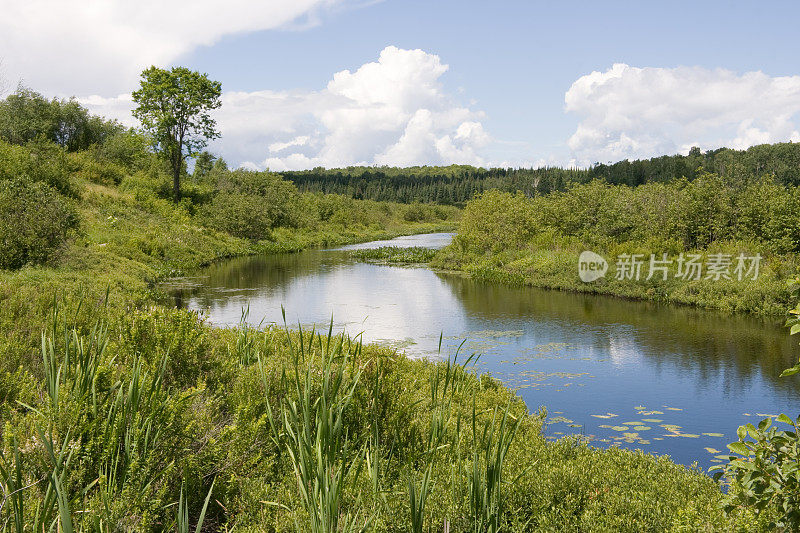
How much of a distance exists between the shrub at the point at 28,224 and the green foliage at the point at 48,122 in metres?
20.4

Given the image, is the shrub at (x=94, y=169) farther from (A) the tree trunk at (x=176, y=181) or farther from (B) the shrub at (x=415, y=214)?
(B) the shrub at (x=415, y=214)

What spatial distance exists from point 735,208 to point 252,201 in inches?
1343

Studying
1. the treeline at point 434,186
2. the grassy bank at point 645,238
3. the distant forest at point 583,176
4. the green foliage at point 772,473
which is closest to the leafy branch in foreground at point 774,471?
the green foliage at point 772,473

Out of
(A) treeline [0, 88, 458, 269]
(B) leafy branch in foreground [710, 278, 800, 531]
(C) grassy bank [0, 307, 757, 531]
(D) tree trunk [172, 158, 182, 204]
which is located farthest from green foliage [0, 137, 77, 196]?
(B) leafy branch in foreground [710, 278, 800, 531]

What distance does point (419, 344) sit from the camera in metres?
13.9

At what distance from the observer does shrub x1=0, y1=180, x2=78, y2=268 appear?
14.5 m

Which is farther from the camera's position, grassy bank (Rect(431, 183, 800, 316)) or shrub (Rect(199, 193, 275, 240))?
shrub (Rect(199, 193, 275, 240))

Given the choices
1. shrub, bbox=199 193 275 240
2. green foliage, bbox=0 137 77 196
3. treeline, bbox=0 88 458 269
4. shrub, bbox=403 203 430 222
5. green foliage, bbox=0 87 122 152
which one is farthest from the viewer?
shrub, bbox=403 203 430 222

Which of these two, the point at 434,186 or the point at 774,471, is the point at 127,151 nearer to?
the point at 774,471

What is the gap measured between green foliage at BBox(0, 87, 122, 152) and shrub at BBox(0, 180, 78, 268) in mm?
20436

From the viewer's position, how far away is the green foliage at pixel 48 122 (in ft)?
108

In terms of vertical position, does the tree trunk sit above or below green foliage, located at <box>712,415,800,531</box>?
above

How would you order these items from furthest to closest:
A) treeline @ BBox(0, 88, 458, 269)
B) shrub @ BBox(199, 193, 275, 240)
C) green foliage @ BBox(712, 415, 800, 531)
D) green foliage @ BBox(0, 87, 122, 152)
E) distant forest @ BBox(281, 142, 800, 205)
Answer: distant forest @ BBox(281, 142, 800, 205) → shrub @ BBox(199, 193, 275, 240) → green foliage @ BBox(0, 87, 122, 152) → treeline @ BBox(0, 88, 458, 269) → green foliage @ BBox(712, 415, 800, 531)

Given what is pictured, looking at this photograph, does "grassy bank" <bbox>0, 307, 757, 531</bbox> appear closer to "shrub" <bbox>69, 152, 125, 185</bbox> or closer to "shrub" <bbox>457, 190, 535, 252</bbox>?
"shrub" <bbox>457, 190, 535, 252</bbox>
